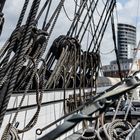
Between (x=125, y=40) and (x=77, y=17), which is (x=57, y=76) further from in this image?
(x=125, y=40)

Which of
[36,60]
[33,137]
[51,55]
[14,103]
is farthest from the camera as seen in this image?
[51,55]

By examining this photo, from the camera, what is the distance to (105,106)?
1416 mm

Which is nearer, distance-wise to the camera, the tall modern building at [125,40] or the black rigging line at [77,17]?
the black rigging line at [77,17]

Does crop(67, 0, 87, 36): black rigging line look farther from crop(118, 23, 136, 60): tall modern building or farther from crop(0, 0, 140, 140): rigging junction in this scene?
crop(118, 23, 136, 60): tall modern building

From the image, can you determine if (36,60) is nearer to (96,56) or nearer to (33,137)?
(33,137)

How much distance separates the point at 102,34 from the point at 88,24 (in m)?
0.48

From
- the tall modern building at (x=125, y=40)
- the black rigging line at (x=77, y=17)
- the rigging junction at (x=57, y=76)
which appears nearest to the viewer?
the rigging junction at (x=57, y=76)

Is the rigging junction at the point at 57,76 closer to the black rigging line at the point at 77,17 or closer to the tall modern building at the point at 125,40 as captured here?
the black rigging line at the point at 77,17

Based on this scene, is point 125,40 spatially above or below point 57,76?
above

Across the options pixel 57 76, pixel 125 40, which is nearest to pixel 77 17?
pixel 57 76

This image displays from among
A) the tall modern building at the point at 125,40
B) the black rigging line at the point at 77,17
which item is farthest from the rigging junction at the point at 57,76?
the tall modern building at the point at 125,40

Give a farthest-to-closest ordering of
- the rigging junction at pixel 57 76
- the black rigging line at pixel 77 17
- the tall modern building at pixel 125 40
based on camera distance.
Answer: the tall modern building at pixel 125 40 → the black rigging line at pixel 77 17 → the rigging junction at pixel 57 76

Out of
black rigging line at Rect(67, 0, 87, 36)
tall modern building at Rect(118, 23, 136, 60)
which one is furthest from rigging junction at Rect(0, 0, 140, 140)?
tall modern building at Rect(118, 23, 136, 60)

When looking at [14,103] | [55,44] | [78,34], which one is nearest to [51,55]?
[55,44]
